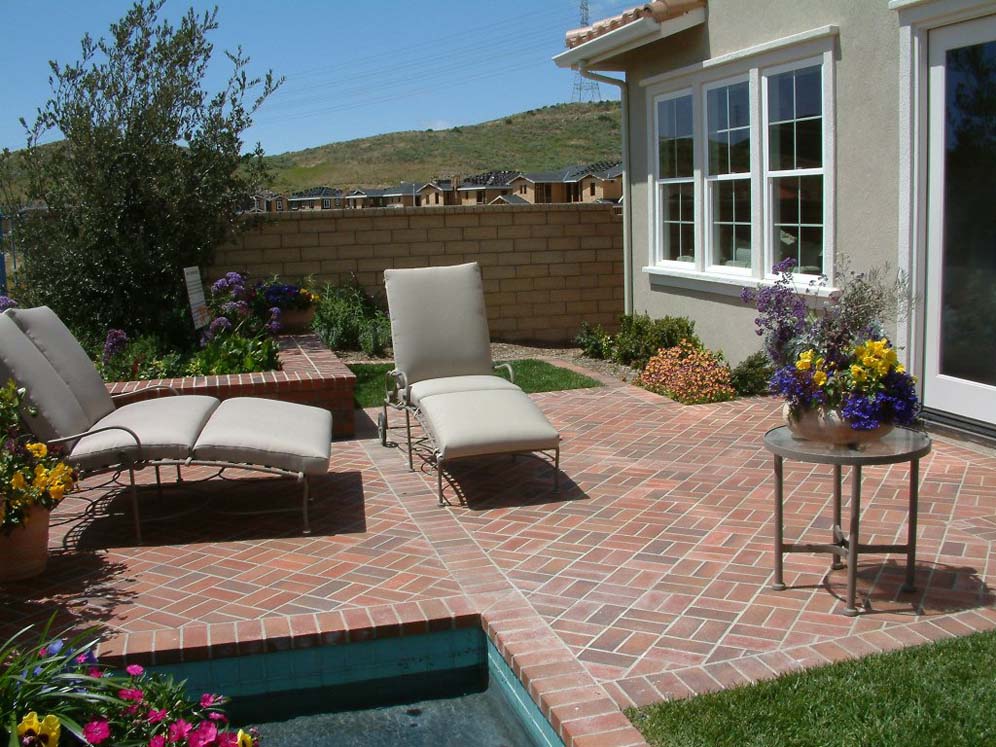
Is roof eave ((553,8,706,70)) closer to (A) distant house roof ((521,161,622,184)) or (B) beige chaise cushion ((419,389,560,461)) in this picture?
(B) beige chaise cushion ((419,389,560,461))

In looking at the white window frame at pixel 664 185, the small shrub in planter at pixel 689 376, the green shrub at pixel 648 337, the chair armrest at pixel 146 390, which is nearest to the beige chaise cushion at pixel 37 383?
the chair armrest at pixel 146 390

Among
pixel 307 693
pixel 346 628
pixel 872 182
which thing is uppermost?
pixel 872 182

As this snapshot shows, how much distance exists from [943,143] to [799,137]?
1.87 m

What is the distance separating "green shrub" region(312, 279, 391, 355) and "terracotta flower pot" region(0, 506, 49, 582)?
24.3 feet

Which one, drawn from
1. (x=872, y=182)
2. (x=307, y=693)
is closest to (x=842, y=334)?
(x=307, y=693)

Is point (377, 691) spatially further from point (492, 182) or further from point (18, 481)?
point (492, 182)

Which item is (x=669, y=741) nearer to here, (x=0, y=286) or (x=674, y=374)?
(x=674, y=374)

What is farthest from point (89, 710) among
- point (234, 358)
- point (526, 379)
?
point (526, 379)

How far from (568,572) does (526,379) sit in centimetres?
575

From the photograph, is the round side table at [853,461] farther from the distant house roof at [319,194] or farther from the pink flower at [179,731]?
the distant house roof at [319,194]

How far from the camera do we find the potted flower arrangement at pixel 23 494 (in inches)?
186

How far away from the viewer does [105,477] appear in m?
7.16

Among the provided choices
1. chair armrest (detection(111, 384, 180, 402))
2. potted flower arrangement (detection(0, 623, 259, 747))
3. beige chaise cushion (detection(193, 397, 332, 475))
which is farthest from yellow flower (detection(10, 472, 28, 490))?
chair armrest (detection(111, 384, 180, 402))

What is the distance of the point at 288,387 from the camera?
804cm
